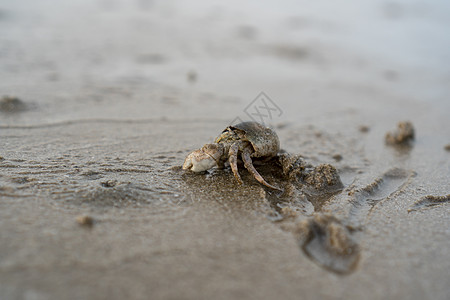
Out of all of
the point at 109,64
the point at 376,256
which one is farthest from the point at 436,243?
the point at 109,64

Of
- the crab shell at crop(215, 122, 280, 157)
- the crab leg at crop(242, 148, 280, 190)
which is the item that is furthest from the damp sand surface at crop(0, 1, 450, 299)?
the crab shell at crop(215, 122, 280, 157)

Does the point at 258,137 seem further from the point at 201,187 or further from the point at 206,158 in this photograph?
the point at 201,187

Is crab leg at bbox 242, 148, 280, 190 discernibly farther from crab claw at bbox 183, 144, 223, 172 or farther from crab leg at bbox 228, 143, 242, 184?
crab claw at bbox 183, 144, 223, 172

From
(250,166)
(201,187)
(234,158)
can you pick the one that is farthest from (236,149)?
(201,187)

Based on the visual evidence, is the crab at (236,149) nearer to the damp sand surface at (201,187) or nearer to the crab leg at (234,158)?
the crab leg at (234,158)

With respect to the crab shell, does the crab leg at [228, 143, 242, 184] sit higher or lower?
lower

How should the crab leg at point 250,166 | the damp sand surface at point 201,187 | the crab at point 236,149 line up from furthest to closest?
the crab at point 236,149, the crab leg at point 250,166, the damp sand surface at point 201,187

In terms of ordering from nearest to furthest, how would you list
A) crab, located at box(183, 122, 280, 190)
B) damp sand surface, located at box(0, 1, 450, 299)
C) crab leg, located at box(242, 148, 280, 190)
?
damp sand surface, located at box(0, 1, 450, 299) < crab leg, located at box(242, 148, 280, 190) < crab, located at box(183, 122, 280, 190)

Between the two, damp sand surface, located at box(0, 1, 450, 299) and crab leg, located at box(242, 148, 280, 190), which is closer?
damp sand surface, located at box(0, 1, 450, 299)

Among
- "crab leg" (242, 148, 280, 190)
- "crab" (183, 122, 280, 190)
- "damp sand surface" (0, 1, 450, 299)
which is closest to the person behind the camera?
"damp sand surface" (0, 1, 450, 299)

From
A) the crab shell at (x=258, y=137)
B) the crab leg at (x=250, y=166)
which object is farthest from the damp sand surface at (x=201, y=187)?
the crab shell at (x=258, y=137)
